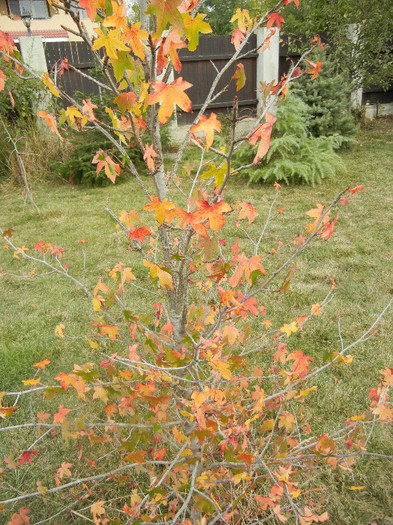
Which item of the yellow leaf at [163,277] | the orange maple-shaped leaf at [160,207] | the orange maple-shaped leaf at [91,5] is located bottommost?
the yellow leaf at [163,277]

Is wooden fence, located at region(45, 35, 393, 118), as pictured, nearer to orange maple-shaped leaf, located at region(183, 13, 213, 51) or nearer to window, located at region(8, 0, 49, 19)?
orange maple-shaped leaf, located at region(183, 13, 213, 51)

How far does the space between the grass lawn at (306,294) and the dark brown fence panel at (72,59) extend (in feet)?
10.6

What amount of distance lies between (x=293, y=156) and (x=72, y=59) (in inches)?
215

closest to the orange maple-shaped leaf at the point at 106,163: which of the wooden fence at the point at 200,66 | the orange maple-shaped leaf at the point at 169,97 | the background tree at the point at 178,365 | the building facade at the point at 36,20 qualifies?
the background tree at the point at 178,365

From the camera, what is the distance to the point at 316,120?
7.18 meters

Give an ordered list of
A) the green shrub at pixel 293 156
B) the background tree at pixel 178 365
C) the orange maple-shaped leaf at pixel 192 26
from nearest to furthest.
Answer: the orange maple-shaped leaf at pixel 192 26 < the background tree at pixel 178 365 < the green shrub at pixel 293 156

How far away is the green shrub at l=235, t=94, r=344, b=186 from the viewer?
6.06 m

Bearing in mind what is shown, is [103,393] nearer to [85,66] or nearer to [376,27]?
[85,66]

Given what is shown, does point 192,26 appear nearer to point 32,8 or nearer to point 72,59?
point 72,59

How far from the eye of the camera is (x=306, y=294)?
3379 mm

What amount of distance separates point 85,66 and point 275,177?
5116 millimetres

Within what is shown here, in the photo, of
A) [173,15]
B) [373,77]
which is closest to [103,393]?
[173,15]

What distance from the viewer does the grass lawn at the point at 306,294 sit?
2.06m

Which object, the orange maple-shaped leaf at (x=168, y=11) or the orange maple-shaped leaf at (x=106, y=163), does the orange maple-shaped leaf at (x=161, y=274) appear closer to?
the orange maple-shaped leaf at (x=106, y=163)
